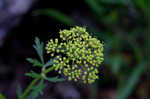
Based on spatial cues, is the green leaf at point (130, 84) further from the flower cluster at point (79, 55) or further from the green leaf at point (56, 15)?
the flower cluster at point (79, 55)

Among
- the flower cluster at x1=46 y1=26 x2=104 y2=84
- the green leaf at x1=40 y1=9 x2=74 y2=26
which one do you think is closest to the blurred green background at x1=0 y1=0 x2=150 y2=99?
the green leaf at x1=40 y1=9 x2=74 y2=26

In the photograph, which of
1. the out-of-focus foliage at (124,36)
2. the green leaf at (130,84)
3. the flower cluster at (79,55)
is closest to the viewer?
the flower cluster at (79,55)

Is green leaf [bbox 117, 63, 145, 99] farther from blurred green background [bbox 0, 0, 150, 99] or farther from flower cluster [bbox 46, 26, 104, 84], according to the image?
flower cluster [bbox 46, 26, 104, 84]

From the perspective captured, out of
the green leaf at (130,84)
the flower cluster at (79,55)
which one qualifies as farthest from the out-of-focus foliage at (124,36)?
the flower cluster at (79,55)

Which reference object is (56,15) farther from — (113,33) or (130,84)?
(130,84)

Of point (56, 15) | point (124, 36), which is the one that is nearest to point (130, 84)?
point (124, 36)

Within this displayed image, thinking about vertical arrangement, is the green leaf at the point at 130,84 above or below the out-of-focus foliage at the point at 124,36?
below

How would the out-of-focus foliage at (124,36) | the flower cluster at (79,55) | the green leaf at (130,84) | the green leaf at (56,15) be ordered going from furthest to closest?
the green leaf at (56,15)
the out-of-focus foliage at (124,36)
the green leaf at (130,84)
the flower cluster at (79,55)
